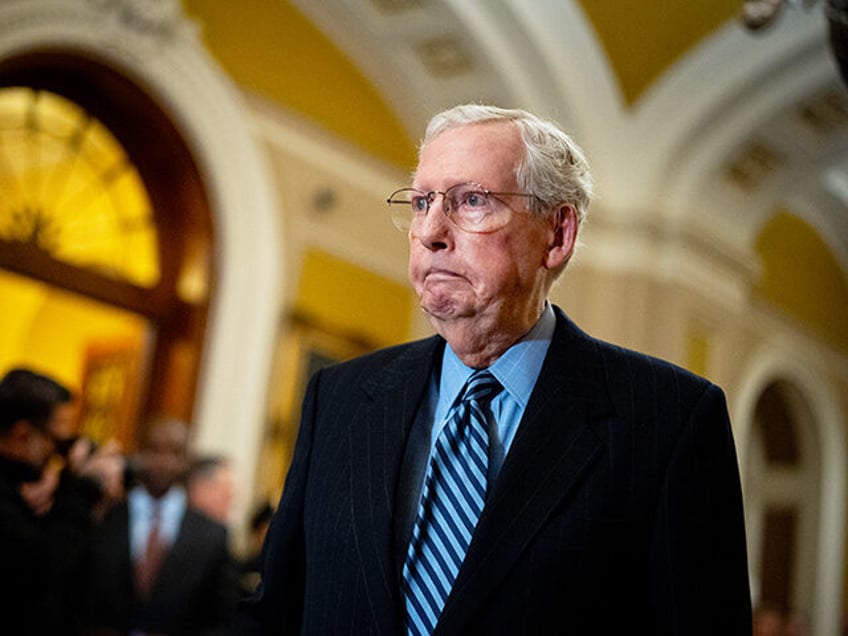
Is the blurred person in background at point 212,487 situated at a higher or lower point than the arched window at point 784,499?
lower

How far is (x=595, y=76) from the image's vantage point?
827 cm

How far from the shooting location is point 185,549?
14.8ft

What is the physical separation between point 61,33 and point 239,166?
1.37 metres

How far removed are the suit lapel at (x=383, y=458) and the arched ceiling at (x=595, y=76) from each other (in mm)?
5735

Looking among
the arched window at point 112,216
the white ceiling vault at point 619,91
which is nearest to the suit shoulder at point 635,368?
the arched window at point 112,216

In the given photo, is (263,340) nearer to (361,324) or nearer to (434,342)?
(361,324)

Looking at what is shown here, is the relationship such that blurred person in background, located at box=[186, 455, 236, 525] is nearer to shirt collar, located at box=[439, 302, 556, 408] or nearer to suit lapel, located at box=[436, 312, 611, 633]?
shirt collar, located at box=[439, 302, 556, 408]

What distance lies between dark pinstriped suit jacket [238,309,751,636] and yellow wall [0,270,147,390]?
203 inches

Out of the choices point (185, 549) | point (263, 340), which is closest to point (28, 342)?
point (263, 340)

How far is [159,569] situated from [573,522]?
3.23 metres

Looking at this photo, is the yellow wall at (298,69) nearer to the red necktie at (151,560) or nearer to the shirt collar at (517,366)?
the red necktie at (151,560)

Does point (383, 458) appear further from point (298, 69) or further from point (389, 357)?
point (298, 69)

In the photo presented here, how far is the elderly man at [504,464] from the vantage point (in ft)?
4.94

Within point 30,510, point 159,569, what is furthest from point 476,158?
point 159,569
